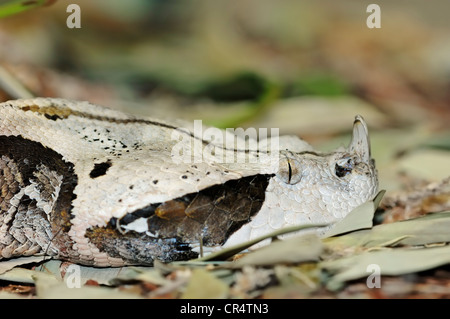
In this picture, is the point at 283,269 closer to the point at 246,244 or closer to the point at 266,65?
the point at 246,244

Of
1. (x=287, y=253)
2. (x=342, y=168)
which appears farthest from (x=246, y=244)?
(x=342, y=168)

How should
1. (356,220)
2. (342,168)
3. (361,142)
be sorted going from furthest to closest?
(361,142)
(342,168)
(356,220)

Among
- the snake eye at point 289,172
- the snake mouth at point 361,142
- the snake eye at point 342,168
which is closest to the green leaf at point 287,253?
the snake eye at point 289,172

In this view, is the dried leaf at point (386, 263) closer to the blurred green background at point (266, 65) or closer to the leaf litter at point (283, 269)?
the leaf litter at point (283, 269)

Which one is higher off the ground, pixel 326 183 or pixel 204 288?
pixel 326 183

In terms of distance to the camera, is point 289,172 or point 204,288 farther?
point 289,172

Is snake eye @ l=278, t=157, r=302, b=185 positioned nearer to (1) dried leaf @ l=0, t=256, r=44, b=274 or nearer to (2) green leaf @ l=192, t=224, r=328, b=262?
(2) green leaf @ l=192, t=224, r=328, b=262

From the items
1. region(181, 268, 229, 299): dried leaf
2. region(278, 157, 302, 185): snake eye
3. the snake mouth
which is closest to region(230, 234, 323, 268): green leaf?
region(181, 268, 229, 299): dried leaf

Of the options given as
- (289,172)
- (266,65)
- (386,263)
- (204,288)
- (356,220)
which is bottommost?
(204,288)
